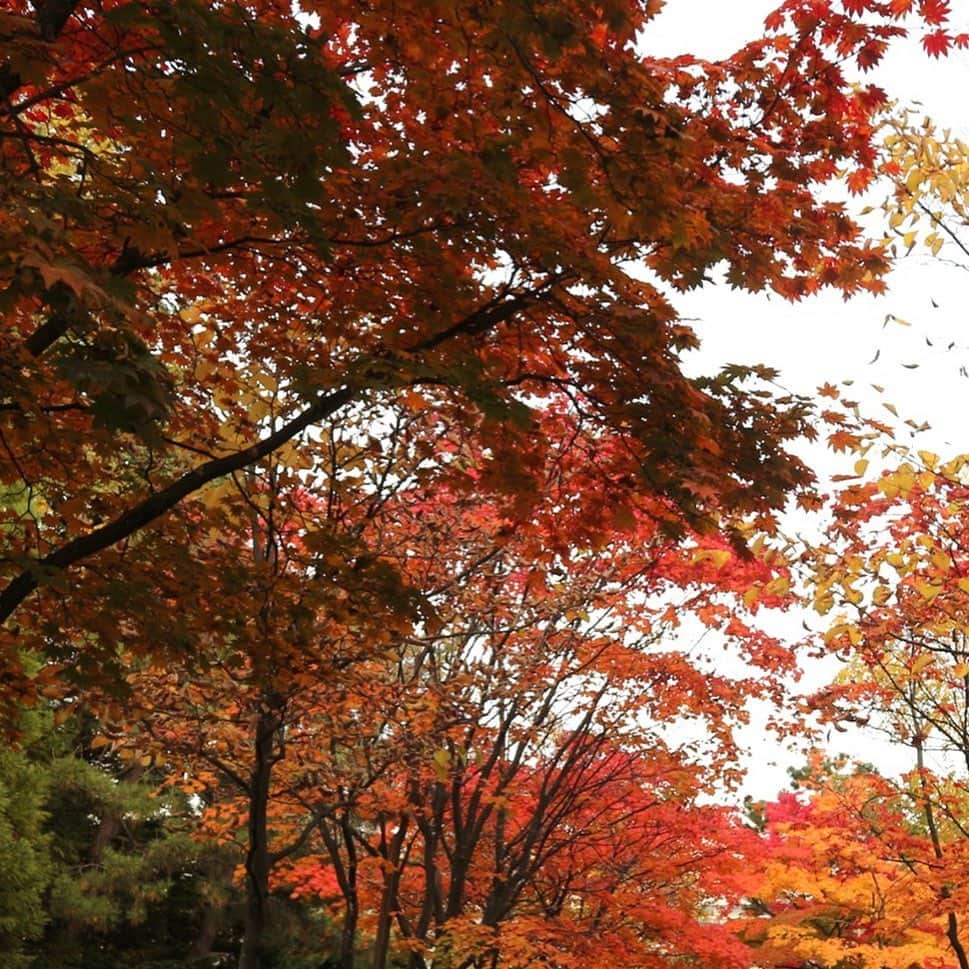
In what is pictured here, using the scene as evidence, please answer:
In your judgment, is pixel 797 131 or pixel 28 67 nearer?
pixel 28 67

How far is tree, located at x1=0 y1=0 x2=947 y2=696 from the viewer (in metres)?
3.56

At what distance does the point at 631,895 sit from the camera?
39.7ft

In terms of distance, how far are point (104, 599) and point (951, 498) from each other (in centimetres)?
596

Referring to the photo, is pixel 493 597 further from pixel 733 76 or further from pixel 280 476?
pixel 733 76

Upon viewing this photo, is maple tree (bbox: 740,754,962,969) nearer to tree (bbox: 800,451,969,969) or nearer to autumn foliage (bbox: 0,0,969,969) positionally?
tree (bbox: 800,451,969,969)

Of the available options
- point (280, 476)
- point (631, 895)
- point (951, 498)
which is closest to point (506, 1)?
point (280, 476)

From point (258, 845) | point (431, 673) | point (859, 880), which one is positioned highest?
point (431, 673)

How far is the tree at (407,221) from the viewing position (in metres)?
3.56

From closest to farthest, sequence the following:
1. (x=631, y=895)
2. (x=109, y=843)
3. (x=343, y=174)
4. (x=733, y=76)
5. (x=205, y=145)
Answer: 1. (x=205, y=145)
2. (x=343, y=174)
3. (x=733, y=76)
4. (x=631, y=895)
5. (x=109, y=843)

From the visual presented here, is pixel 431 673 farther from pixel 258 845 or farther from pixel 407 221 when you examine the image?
pixel 407 221

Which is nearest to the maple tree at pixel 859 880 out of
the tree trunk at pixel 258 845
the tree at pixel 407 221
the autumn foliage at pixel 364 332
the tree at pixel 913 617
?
the tree at pixel 913 617

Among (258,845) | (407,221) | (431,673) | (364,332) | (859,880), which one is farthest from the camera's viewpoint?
(859,880)

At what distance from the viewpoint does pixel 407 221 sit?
4398 mm

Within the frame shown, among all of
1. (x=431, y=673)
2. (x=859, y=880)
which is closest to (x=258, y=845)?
(x=431, y=673)
